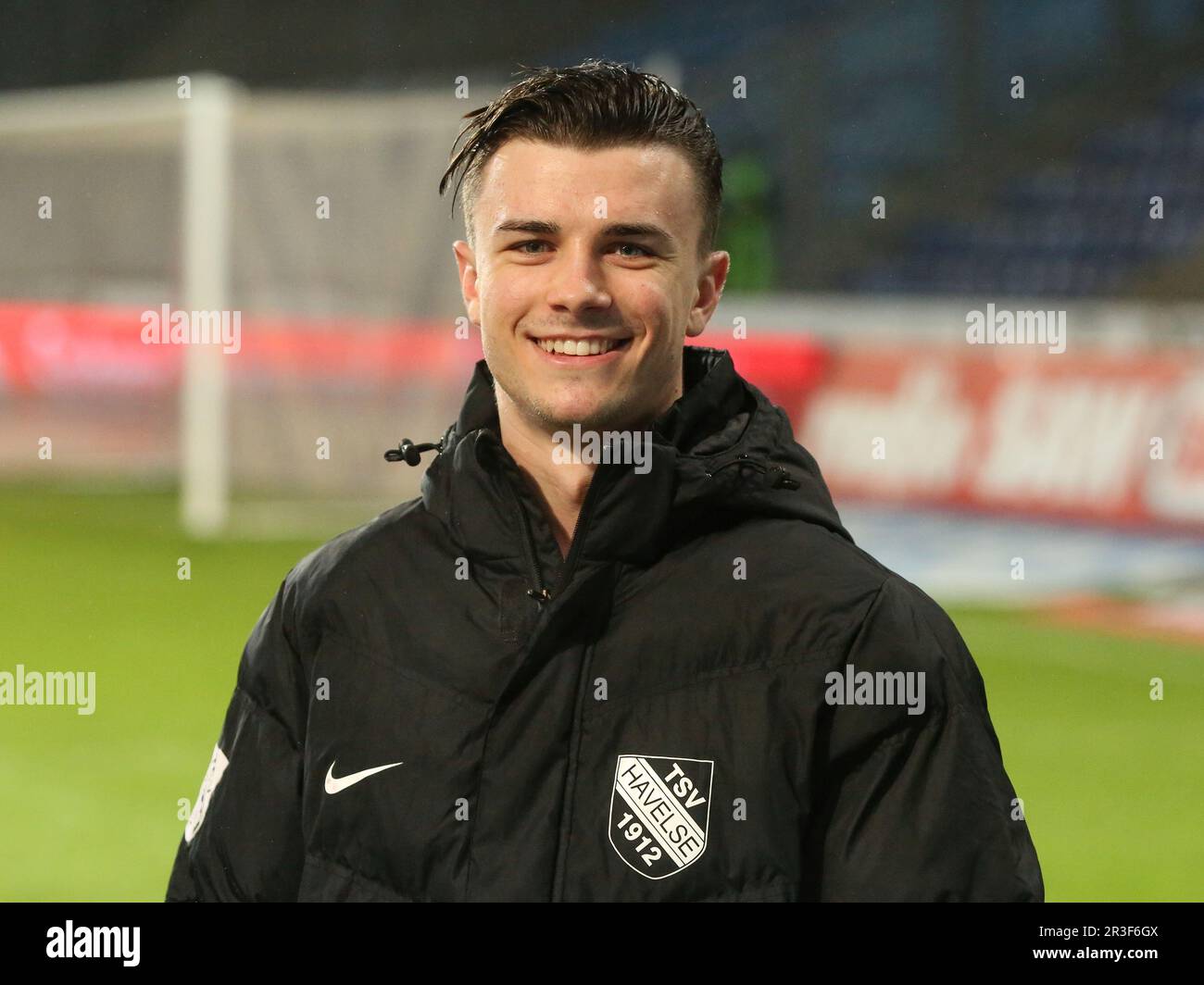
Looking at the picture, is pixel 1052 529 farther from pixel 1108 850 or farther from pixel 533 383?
pixel 533 383

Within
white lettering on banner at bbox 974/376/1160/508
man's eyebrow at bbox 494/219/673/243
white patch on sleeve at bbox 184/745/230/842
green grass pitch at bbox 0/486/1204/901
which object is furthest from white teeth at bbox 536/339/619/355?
white lettering on banner at bbox 974/376/1160/508

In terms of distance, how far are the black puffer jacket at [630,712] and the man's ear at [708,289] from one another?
0.38 ft

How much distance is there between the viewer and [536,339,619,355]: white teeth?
1677 mm

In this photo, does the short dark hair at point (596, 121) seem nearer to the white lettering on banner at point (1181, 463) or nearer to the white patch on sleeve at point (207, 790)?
the white patch on sleeve at point (207, 790)

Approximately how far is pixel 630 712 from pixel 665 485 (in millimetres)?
215

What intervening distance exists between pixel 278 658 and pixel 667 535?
41 cm

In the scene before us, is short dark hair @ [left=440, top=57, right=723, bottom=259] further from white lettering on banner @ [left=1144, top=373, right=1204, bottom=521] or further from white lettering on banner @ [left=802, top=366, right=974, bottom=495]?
white lettering on banner @ [left=802, top=366, right=974, bottom=495]

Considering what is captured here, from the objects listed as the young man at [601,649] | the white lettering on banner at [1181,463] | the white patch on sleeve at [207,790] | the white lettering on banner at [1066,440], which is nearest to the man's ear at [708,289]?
the young man at [601,649]

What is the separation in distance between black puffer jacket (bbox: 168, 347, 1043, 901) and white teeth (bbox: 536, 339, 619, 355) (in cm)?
9

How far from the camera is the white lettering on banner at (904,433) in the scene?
27.5 ft

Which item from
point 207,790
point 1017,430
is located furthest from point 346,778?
point 1017,430

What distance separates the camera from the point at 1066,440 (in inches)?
312

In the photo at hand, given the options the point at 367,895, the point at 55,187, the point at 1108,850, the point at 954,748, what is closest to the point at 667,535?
the point at 954,748

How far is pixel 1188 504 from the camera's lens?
755 cm
